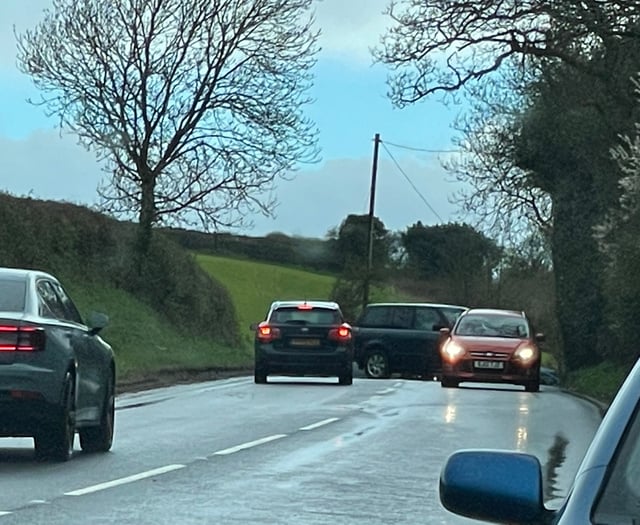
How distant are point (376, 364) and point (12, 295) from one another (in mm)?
24578

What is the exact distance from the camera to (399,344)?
37.5 meters

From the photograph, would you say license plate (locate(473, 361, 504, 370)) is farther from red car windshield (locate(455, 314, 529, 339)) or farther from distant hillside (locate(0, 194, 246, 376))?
distant hillside (locate(0, 194, 246, 376))

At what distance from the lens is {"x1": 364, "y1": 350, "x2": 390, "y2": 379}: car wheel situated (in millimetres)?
37469

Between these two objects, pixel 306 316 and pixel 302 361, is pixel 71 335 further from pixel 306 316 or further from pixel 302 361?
pixel 306 316

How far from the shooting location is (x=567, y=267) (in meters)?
37.9

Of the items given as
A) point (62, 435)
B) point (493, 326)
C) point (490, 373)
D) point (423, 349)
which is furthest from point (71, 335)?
point (423, 349)

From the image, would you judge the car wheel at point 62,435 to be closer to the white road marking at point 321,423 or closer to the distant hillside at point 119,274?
the white road marking at point 321,423

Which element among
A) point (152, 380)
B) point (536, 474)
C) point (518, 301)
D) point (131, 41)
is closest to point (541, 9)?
point (152, 380)

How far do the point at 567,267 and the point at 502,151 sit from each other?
3189 millimetres

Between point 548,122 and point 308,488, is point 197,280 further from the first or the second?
point 308,488

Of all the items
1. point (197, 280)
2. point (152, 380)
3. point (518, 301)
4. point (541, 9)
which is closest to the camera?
point (541, 9)

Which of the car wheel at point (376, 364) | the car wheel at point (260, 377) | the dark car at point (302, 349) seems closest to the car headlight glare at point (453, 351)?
the dark car at point (302, 349)

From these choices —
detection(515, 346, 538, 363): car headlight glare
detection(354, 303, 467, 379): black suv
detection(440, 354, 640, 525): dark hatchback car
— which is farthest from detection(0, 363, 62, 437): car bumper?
detection(354, 303, 467, 379): black suv

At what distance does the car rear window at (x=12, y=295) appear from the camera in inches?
Result: 523
